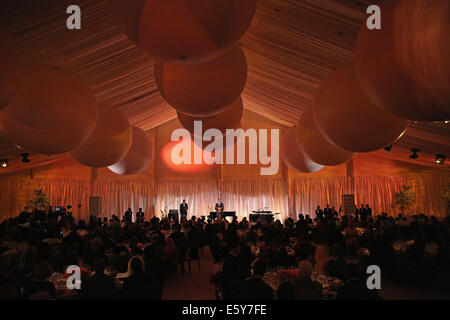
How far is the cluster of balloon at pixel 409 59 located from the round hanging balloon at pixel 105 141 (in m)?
3.37

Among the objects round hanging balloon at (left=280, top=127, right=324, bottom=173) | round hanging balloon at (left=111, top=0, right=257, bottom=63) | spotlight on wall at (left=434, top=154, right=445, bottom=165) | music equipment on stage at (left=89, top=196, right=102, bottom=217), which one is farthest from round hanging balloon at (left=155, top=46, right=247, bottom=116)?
music equipment on stage at (left=89, top=196, right=102, bottom=217)

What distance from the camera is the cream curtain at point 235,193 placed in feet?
54.4

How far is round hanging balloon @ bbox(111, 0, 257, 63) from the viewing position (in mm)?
2166

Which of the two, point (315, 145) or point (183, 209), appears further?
point (183, 209)

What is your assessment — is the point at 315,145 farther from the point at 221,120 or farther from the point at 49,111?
the point at 49,111

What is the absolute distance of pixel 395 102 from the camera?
2494 millimetres

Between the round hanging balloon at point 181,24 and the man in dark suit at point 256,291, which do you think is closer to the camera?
the round hanging balloon at point 181,24

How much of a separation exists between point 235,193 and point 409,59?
55.2 ft

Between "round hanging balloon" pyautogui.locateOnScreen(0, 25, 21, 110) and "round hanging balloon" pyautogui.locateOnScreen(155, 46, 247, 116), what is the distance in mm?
1201

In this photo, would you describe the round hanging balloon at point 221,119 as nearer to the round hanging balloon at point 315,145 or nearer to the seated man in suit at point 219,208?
the round hanging balloon at point 315,145

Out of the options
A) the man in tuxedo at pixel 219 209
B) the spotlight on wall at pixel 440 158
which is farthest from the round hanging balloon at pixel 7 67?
the man in tuxedo at pixel 219 209

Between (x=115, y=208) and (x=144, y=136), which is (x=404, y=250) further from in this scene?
(x=115, y=208)

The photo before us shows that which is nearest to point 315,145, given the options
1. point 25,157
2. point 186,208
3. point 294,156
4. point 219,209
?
point 294,156

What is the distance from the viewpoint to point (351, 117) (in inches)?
139
